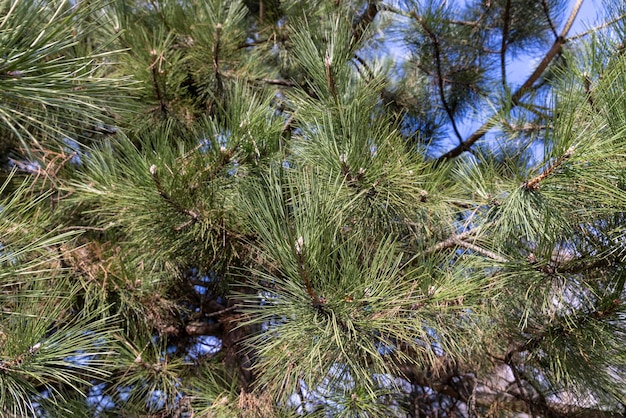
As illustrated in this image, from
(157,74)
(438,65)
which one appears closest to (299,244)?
(157,74)

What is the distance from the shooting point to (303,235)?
757mm

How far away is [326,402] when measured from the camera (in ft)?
3.35

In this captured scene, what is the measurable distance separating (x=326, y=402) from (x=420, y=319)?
10.6 inches

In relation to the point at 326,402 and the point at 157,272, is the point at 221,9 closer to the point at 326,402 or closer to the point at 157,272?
the point at 157,272

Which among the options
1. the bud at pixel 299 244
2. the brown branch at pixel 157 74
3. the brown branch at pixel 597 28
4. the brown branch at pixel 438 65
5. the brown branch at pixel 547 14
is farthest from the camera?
the brown branch at pixel 547 14

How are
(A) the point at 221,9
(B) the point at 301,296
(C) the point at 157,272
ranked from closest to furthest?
(B) the point at 301,296 < (C) the point at 157,272 < (A) the point at 221,9

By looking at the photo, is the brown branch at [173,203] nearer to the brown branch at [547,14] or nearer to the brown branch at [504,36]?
the brown branch at [504,36]

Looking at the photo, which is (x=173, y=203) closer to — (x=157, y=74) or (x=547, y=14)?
(x=157, y=74)

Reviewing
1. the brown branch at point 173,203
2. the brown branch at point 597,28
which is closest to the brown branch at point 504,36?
the brown branch at point 597,28

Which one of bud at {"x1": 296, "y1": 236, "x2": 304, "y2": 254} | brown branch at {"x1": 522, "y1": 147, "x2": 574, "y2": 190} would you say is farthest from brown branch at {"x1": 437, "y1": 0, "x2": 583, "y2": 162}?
bud at {"x1": 296, "y1": 236, "x2": 304, "y2": 254}

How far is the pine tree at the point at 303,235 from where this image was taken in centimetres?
78

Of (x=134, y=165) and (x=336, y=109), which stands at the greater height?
(x=336, y=109)

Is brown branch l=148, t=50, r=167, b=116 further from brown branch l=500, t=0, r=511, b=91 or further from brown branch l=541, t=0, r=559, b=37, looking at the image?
brown branch l=541, t=0, r=559, b=37

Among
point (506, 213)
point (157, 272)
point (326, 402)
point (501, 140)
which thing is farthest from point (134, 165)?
point (501, 140)
